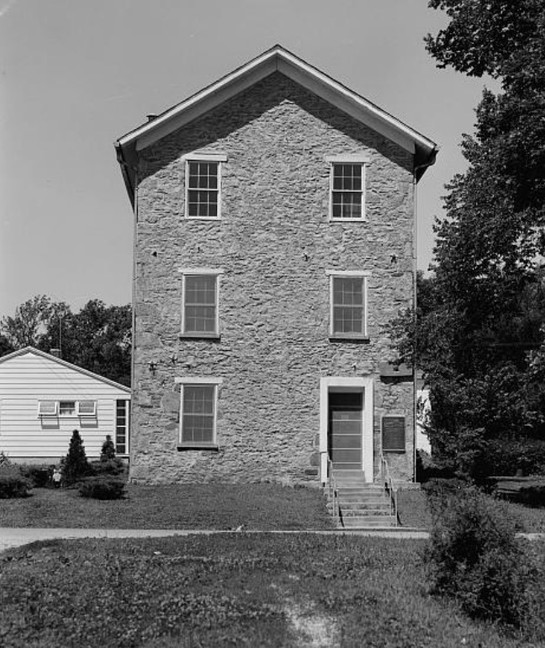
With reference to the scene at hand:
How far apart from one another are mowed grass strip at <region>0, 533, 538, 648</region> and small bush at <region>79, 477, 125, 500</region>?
6885 mm

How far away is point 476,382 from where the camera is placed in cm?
2130

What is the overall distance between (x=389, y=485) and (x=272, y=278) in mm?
6267

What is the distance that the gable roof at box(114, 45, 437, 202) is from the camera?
76.2 feet

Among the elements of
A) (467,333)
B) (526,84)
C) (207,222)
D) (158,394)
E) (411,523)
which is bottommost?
(411,523)

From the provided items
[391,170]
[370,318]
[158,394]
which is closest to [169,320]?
[158,394]

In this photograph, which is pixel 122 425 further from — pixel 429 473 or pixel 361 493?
pixel 361 493

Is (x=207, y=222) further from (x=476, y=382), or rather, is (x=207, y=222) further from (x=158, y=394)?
(x=476, y=382)

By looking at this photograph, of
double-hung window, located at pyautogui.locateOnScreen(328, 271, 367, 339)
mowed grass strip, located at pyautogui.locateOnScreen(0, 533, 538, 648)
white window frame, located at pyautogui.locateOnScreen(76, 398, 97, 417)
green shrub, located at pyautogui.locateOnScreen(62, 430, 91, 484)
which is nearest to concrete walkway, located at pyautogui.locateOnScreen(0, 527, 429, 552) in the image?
mowed grass strip, located at pyautogui.locateOnScreen(0, 533, 538, 648)

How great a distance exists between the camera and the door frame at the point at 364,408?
22.7m

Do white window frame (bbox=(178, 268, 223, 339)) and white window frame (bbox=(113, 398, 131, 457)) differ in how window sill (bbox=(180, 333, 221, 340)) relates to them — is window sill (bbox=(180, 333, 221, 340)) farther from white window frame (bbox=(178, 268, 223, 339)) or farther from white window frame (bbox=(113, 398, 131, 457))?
white window frame (bbox=(113, 398, 131, 457))

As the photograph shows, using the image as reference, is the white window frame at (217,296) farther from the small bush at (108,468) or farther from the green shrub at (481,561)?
the green shrub at (481,561)

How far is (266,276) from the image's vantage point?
23250 millimetres

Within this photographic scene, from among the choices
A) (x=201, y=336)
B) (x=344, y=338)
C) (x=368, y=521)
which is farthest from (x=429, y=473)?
(x=201, y=336)

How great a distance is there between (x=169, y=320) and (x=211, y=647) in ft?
49.7
